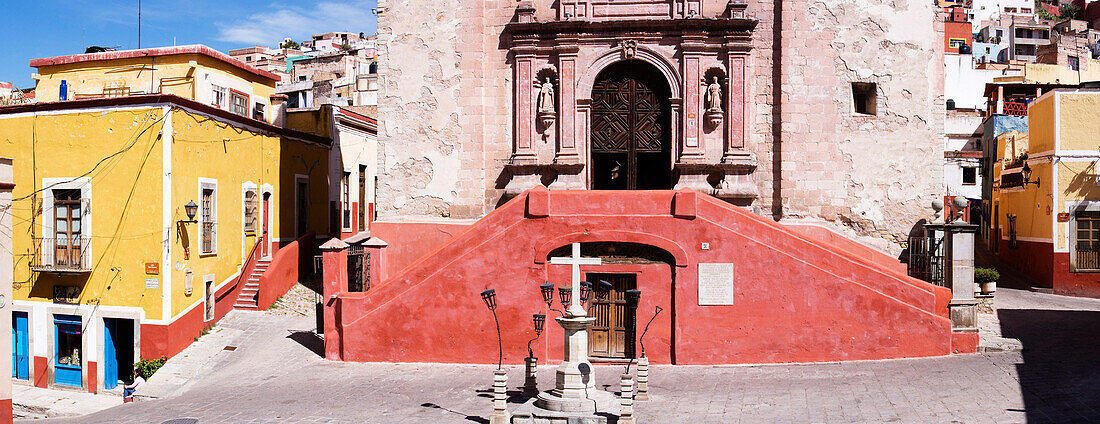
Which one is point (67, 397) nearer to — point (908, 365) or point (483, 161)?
point (483, 161)

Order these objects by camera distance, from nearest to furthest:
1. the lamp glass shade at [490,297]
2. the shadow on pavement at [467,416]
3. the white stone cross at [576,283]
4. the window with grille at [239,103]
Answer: the white stone cross at [576,283] < the shadow on pavement at [467,416] < the lamp glass shade at [490,297] < the window with grille at [239,103]

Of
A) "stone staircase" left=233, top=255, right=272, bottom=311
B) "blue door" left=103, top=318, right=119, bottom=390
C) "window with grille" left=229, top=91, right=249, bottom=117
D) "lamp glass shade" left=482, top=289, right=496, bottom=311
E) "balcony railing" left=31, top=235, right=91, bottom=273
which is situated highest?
"window with grille" left=229, top=91, right=249, bottom=117

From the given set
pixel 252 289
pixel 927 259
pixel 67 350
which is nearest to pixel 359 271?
pixel 252 289

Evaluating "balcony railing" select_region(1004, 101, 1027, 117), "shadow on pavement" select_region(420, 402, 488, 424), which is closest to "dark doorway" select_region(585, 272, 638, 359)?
"shadow on pavement" select_region(420, 402, 488, 424)

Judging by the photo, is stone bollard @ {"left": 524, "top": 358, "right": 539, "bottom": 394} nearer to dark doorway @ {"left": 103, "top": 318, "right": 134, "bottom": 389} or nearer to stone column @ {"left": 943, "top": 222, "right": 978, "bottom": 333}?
stone column @ {"left": 943, "top": 222, "right": 978, "bottom": 333}

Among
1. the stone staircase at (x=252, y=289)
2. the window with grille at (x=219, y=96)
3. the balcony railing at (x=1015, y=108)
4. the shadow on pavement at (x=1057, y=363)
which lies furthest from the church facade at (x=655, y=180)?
the balcony railing at (x=1015, y=108)

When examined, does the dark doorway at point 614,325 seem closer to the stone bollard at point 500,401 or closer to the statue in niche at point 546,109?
the stone bollard at point 500,401

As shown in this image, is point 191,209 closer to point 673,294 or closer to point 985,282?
point 673,294

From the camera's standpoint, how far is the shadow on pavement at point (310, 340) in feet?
52.6

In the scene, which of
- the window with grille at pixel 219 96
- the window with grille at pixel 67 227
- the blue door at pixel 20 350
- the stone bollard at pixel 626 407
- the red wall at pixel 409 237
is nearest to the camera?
the stone bollard at pixel 626 407

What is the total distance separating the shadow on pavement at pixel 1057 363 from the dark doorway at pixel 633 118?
731 cm

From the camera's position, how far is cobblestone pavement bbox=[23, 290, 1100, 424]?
10.9 meters

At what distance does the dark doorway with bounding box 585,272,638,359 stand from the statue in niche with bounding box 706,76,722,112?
16.3 ft

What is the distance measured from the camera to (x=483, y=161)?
18.3 meters
